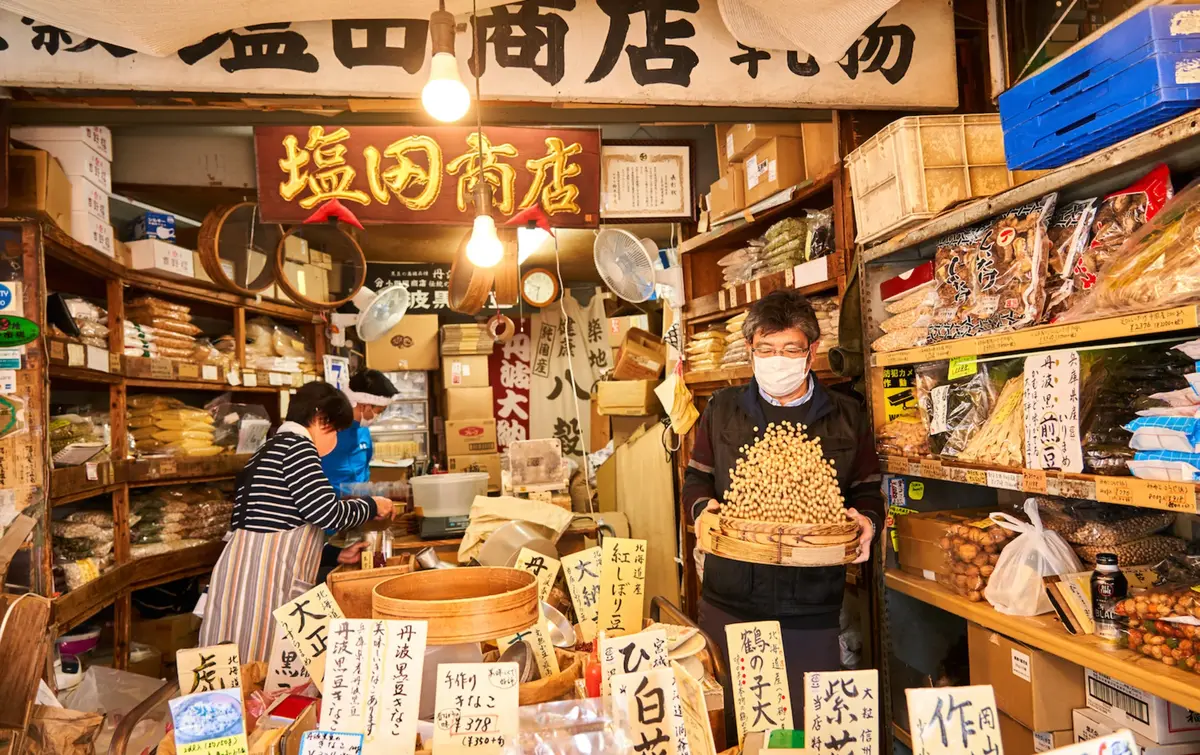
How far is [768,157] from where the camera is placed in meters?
3.71

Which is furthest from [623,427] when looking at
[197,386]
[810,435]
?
[810,435]

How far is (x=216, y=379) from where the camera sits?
4.82 m

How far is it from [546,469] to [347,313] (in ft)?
10.3

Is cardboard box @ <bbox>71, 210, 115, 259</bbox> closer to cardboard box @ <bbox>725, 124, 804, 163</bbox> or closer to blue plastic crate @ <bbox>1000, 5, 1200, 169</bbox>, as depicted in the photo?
cardboard box @ <bbox>725, 124, 804, 163</bbox>

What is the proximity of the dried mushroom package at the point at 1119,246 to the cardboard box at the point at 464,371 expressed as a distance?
6020mm

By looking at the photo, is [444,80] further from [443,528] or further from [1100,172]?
[443,528]

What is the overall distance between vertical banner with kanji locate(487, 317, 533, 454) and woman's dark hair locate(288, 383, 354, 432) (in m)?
4.60

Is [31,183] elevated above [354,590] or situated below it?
above

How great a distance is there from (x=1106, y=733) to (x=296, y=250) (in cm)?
487

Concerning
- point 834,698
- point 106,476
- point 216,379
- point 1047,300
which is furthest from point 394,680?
point 216,379

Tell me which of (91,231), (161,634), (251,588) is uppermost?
(91,231)

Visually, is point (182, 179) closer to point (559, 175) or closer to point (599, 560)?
point (559, 175)

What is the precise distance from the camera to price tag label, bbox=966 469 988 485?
2344mm

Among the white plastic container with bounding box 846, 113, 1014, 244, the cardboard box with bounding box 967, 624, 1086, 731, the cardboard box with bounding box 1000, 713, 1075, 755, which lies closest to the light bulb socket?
the white plastic container with bounding box 846, 113, 1014, 244
